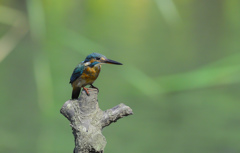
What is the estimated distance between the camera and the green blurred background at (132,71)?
4168mm

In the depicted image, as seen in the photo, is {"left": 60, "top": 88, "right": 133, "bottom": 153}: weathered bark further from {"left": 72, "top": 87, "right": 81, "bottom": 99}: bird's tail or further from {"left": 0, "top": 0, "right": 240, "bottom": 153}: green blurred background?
{"left": 0, "top": 0, "right": 240, "bottom": 153}: green blurred background

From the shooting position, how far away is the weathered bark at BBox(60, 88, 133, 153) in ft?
4.15

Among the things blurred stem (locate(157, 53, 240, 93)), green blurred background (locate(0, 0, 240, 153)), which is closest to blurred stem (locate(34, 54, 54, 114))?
green blurred background (locate(0, 0, 240, 153))

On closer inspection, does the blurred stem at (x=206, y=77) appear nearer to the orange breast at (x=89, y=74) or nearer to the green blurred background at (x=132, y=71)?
the green blurred background at (x=132, y=71)

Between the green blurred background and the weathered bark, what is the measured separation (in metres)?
2.65

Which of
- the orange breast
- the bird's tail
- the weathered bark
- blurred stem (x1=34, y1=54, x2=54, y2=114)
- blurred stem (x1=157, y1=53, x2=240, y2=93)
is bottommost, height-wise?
the weathered bark

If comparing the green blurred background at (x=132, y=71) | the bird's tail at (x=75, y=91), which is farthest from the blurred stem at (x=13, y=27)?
the bird's tail at (x=75, y=91)

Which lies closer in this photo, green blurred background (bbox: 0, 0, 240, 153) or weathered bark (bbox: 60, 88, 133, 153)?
weathered bark (bbox: 60, 88, 133, 153)

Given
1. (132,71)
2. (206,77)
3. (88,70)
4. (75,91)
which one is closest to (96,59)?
(88,70)

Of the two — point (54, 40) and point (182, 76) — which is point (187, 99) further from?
point (54, 40)

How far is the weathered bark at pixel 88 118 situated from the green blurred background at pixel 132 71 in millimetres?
2651

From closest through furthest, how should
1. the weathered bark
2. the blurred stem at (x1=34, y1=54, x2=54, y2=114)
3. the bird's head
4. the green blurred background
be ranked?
the weathered bark
the bird's head
the green blurred background
the blurred stem at (x1=34, y1=54, x2=54, y2=114)

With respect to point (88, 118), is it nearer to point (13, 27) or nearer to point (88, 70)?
point (88, 70)

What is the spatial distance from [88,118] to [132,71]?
4171 millimetres
